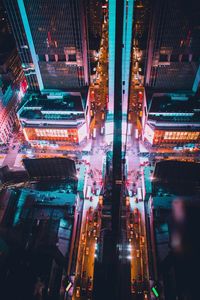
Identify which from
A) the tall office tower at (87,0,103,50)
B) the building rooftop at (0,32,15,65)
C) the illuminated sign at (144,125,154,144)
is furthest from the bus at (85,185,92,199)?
the tall office tower at (87,0,103,50)

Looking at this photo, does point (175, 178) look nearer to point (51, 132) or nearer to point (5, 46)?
point (51, 132)

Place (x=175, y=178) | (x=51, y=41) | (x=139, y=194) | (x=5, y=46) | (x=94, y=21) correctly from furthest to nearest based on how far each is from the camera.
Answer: (x=94, y=21) < (x=5, y=46) < (x=51, y=41) < (x=139, y=194) < (x=175, y=178)

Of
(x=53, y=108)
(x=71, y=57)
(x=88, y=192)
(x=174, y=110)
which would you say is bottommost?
(x=88, y=192)

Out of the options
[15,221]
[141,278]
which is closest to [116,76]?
[15,221]

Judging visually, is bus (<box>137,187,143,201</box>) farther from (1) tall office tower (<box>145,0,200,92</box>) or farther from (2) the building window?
(2) the building window

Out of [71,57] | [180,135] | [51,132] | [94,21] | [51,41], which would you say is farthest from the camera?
[94,21]

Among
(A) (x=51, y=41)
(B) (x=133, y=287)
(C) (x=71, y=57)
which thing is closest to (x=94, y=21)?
(C) (x=71, y=57)

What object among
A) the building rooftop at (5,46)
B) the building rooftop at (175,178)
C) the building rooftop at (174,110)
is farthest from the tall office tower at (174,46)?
the building rooftop at (5,46)

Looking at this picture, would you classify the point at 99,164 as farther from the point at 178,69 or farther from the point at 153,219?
the point at 178,69
